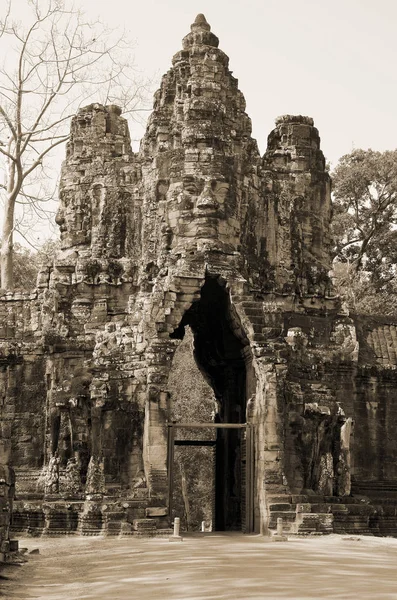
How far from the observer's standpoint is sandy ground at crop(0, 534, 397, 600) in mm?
13359

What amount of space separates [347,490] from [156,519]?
4.15m

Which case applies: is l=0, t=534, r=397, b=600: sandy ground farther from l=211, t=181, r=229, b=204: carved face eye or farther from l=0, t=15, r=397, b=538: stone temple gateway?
l=211, t=181, r=229, b=204: carved face eye

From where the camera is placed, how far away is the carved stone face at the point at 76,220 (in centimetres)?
2602

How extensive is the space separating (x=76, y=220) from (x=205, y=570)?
1222cm

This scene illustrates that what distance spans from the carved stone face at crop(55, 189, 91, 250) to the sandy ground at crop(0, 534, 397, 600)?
7.51 metres

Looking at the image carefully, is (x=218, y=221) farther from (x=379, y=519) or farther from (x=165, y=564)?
(x=165, y=564)

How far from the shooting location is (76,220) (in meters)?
26.1

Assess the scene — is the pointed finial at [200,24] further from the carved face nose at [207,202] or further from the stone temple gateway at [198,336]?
the carved face nose at [207,202]

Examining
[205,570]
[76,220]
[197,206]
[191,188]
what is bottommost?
[205,570]

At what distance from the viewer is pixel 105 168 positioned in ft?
85.8

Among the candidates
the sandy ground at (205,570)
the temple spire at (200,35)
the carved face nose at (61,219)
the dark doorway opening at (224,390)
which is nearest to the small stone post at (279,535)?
the sandy ground at (205,570)

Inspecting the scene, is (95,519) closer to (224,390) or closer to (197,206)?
(224,390)

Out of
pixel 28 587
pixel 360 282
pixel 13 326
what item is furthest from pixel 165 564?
pixel 360 282

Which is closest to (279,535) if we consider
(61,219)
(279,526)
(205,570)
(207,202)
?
(279,526)
